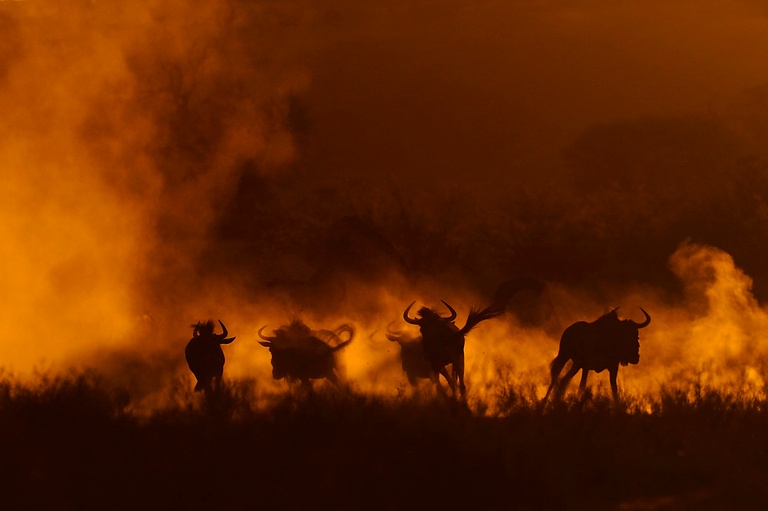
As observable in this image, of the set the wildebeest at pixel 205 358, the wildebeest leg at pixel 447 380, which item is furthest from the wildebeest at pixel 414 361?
the wildebeest at pixel 205 358

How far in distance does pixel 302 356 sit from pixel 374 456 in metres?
4.41

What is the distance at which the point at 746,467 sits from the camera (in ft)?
32.8

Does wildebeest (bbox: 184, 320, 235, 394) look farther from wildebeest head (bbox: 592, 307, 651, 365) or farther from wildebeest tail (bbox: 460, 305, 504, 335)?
wildebeest head (bbox: 592, 307, 651, 365)

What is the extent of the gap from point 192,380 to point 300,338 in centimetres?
134

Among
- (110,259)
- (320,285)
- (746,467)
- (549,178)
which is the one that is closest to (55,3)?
(110,259)

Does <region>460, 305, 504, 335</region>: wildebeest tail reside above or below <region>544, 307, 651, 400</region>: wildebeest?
above

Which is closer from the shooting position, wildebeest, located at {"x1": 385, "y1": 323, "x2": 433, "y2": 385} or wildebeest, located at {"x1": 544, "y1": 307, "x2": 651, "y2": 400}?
wildebeest, located at {"x1": 544, "y1": 307, "x2": 651, "y2": 400}

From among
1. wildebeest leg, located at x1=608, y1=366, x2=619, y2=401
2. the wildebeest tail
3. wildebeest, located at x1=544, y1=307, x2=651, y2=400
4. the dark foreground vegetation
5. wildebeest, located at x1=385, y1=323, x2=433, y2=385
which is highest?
the wildebeest tail

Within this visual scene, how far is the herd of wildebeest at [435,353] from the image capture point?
13.1m

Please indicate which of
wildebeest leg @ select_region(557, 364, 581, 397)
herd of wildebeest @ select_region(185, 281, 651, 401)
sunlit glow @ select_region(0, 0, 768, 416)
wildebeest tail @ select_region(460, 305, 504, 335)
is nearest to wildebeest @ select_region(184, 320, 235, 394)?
herd of wildebeest @ select_region(185, 281, 651, 401)

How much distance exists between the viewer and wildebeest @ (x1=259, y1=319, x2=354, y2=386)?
13.9 meters

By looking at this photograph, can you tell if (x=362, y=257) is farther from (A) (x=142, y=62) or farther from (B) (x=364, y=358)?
(B) (x=364, y=358)

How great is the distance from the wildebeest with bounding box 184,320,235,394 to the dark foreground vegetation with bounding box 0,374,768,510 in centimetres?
167

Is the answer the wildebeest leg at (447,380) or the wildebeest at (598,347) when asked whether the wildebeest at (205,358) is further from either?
the wildebeest at (598,347)
